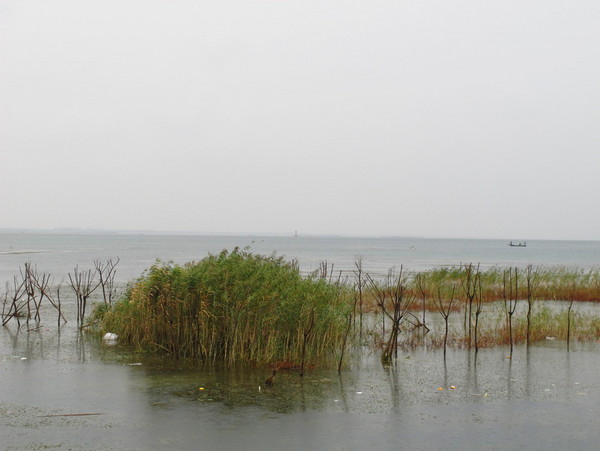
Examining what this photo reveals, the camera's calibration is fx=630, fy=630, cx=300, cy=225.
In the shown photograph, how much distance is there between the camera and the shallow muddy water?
6.94 m

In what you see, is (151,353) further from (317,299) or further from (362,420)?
(362,420)

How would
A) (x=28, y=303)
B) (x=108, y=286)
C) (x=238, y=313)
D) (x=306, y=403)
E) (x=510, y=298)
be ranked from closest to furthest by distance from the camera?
A: (x=306, y=403) < (x=238, y=313) < (x=510, y=298) < (x=28, y=303) < (x=108, y=286)

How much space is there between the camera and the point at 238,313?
10828 mm

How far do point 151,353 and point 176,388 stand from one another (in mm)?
2778

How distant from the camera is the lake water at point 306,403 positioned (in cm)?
693

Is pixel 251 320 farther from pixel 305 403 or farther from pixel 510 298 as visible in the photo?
pixel 510 298

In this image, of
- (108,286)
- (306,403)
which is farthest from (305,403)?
(108,286)

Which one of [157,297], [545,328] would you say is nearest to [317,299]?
[157,297]

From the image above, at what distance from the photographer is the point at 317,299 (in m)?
11.2

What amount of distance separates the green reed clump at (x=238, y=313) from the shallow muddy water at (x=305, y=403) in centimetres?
56

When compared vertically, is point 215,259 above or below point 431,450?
above

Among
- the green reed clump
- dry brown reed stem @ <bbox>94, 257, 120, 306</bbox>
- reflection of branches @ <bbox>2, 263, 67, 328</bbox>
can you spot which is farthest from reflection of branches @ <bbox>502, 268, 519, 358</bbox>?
reflection of branches @ <bbox>2, 263, 67, 328</bbox>

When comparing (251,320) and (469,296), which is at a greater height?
(469,296)

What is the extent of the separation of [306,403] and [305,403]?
0.04 ft
